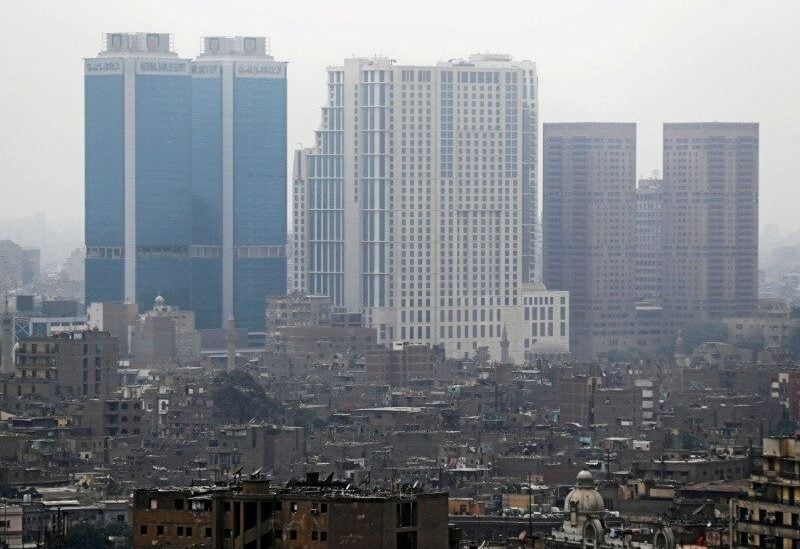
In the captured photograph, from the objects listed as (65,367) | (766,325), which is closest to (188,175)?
(766,325)

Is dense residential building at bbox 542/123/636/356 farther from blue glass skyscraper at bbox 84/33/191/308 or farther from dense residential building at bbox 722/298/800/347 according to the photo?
blue glass skyscraper at bbox 84/33/191/308

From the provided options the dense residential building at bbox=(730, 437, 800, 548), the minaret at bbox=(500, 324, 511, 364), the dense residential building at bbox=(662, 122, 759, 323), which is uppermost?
the dense residential building at bbox=(662, 122, 759, 323)

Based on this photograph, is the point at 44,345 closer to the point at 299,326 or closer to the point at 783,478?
the point at 299,326

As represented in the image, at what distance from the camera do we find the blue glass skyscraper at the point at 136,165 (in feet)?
493

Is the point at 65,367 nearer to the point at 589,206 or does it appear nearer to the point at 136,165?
the point at 136,165

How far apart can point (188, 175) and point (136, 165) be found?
3.01 m

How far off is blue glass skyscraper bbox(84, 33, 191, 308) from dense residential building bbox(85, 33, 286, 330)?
4 cm

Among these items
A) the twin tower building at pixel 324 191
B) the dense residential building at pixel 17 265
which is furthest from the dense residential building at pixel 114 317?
the dense residential building at pixel 17 265

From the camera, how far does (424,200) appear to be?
15300cm

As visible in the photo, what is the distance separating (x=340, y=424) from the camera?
3713 inches

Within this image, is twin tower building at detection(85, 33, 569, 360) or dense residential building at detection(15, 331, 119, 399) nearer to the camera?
dense residential building at detection(15, 331, 119, 399)

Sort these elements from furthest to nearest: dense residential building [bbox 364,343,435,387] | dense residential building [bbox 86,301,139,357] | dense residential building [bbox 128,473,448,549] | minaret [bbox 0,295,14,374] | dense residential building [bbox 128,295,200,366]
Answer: dense residential building [bbox 86,301,139,357]
dense residential building [bbox 128,295,200,366]
dense residential building [bbox 364,343,435,387]
minaret [bbox 0,295,14,374]
dense residential building [bbox 128,473,448,549]

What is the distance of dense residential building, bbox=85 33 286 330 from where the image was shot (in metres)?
151

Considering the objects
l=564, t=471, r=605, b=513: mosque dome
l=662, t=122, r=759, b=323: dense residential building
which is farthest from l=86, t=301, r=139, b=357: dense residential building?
l=564, t=471, r=605, b=513: mosque dome
